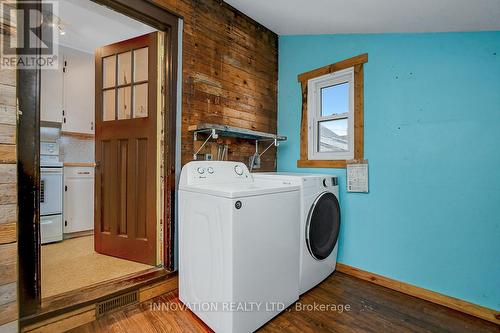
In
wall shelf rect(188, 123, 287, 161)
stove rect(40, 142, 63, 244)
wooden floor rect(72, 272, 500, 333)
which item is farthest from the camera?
stove rect(40, 142, 63, 244)

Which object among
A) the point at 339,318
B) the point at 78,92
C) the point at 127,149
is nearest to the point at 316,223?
the point at 339,318

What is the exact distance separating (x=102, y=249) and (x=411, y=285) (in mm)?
2804

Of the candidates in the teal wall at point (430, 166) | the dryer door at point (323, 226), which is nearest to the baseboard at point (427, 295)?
the teal wall at point (430, 166)

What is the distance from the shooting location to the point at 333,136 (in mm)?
2408

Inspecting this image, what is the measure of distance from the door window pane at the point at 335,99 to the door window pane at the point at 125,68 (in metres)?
1.94

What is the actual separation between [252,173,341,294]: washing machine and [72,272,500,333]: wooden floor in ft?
0.70

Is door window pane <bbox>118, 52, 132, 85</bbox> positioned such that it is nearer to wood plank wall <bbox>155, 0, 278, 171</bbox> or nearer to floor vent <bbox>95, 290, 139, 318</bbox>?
wood plank wall <bbox>155, 0, 278, 171</bbox>

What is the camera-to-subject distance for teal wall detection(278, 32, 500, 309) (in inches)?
60.2

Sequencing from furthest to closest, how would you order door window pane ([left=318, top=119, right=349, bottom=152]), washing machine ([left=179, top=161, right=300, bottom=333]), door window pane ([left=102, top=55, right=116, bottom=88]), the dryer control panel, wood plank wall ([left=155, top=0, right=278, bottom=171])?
door window pane ([left=318, top=119, right=349, bottom=152]), door window pane ([left=102, top=55, right=116, bottom=88]), wood plank wall ([left=155, top=0, right=278, bottom=171]), the dryer control panel, washing machine ([left=179, top=161, right=300, bottom=333])

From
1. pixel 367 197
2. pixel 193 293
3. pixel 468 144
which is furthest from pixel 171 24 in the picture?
pixel 468 144

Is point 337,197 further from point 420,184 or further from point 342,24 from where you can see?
point 342,24

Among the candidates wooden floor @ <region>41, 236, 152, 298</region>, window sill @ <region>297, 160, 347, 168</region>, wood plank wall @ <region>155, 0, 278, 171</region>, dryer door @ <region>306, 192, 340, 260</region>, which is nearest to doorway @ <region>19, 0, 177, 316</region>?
wooden floor @ <region>41, 236, 152, 298</region>

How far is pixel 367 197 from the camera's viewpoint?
2049mm

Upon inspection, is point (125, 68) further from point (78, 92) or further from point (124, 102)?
point (78, 92)
